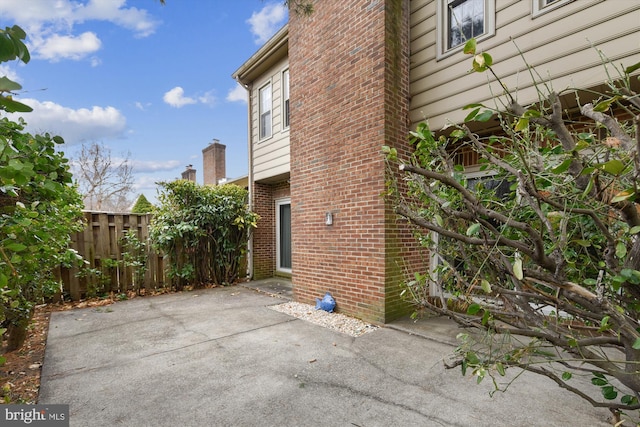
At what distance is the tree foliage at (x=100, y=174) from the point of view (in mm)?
15070

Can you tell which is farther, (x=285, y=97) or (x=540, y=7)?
(x=285, y=97)

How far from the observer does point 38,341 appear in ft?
12.0

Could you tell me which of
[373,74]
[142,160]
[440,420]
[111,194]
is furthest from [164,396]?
[142,160]

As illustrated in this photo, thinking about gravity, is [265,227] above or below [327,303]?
above

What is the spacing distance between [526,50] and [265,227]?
6.14 meters

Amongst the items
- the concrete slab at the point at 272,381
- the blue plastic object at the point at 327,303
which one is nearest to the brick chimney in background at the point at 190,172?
the concrete slab at the point at 272,381

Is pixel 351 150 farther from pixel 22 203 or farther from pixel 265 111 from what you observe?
pixel 265 111

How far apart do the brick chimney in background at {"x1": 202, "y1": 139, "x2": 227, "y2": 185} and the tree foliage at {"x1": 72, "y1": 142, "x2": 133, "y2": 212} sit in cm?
423

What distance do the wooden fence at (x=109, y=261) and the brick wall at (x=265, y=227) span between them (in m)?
2.15

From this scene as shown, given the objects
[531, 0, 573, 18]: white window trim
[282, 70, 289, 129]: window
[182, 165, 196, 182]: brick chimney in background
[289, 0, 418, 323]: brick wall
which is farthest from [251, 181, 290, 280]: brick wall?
[182, 165, 196, 182]: brick chimney in background

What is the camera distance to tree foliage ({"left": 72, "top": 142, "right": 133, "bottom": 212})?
15070 mm

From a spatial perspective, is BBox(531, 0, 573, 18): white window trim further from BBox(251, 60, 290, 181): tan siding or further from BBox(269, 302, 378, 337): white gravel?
BBox(251, 60, 290, 181): tan siding

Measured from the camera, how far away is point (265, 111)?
7566 millimetres

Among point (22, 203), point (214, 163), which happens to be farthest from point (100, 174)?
point (22, 203)
